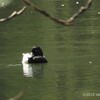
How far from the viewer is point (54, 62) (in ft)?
53.7

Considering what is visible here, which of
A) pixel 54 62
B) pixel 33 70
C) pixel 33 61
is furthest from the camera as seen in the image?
pixel 33 61

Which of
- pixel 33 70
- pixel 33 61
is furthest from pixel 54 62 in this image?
pixel 33 61

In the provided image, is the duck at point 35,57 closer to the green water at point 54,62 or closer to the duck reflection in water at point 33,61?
the duck reflection in water at point 33,61

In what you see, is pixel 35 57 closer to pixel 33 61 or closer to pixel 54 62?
pixel 33 61

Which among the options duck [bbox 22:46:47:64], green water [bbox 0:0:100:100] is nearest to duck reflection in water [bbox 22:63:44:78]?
green water [bbox 0:0:100:100]

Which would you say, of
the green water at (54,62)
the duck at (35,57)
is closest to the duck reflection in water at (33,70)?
the green water at (54,62)

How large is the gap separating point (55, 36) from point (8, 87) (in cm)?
888

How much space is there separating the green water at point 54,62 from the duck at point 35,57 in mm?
171

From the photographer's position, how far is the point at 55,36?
2205 centimetres

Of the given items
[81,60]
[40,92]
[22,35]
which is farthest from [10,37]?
[40,92]

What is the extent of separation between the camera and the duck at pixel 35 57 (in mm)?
16828

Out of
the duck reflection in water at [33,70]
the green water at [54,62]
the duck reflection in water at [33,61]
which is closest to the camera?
the green water at [54,62]

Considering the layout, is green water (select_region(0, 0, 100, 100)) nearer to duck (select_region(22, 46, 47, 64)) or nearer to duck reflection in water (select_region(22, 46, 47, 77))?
duck reflection in water (select_region(22, 46, 47, 77))

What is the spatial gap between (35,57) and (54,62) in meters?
1.05
